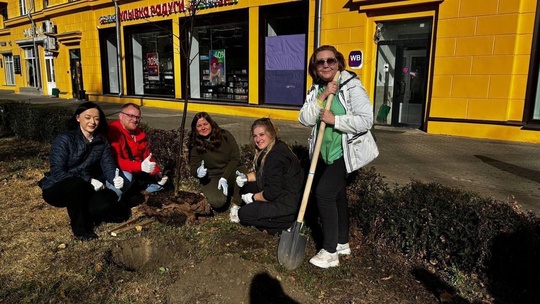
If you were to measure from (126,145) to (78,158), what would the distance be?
754 mm

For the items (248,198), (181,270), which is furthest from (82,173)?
(248,198)

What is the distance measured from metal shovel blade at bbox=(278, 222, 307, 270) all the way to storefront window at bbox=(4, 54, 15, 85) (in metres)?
30.6

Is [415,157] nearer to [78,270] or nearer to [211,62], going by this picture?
[78,270]

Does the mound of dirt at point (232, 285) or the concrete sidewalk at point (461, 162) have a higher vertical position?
the concrete sidewalk at point (461, 162)

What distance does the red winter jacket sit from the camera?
433 cm

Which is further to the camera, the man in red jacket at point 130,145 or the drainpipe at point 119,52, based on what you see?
the drainpipe at point 119,52

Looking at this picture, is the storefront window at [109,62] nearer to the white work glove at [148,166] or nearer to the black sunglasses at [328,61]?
the white work glove at [148,166]

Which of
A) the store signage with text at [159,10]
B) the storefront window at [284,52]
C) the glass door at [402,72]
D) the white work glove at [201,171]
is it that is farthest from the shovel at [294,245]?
the store signage with text at [159,10]

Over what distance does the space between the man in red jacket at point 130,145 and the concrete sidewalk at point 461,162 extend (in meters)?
2.98

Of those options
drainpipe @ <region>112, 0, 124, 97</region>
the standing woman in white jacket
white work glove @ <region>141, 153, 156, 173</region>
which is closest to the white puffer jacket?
the standing woman in white jacket

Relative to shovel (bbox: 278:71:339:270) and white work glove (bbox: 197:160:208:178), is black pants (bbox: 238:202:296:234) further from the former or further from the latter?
white work glove (bbox: 197:160:208:178)

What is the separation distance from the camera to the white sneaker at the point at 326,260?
313cm

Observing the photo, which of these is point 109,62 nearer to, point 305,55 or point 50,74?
point 50,74

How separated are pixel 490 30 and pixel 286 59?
5290mm
